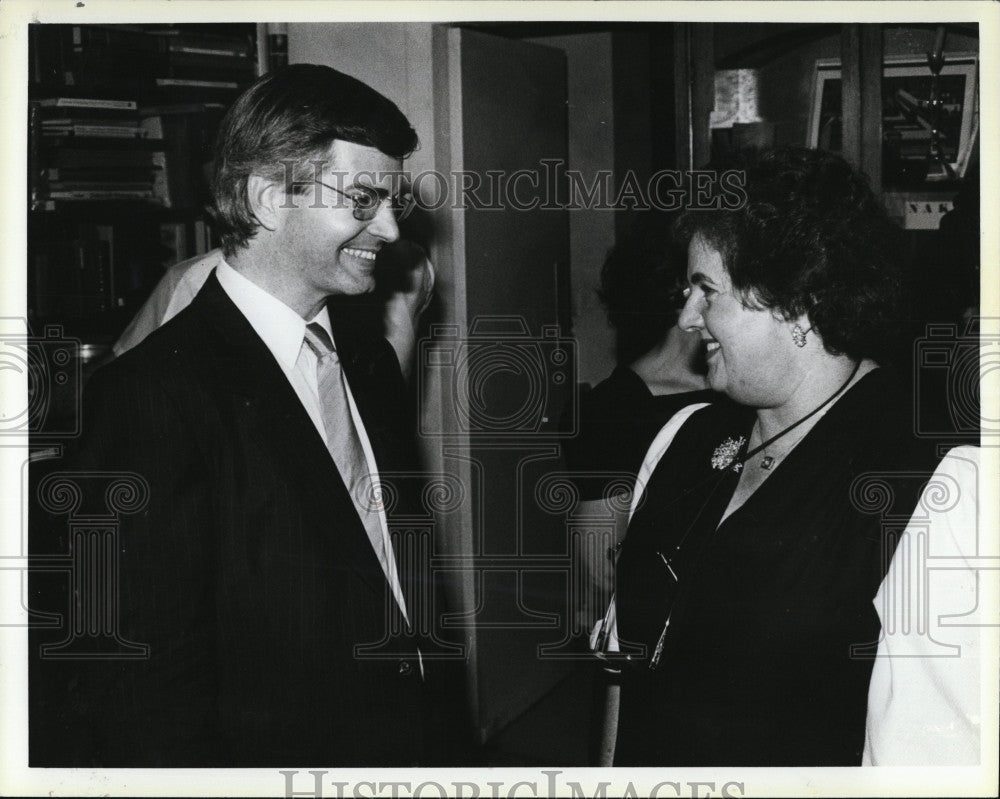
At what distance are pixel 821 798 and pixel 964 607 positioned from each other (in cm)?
43

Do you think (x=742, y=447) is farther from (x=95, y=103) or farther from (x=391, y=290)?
(x=95, y=103)

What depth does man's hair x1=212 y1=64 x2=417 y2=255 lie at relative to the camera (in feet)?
5.15

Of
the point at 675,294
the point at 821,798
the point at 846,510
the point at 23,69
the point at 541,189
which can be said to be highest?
the point at 23,69

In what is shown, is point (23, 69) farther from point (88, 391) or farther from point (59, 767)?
point (59, 767)

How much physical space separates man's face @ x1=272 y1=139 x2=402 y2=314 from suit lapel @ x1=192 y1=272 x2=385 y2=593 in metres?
0.12

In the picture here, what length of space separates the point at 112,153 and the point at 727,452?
123 cm

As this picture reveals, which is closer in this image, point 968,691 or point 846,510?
point 846,510

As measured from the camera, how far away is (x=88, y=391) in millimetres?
1616

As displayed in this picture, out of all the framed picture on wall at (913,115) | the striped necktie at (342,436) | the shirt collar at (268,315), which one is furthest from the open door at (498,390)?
the framed picture on wall at (913,115)

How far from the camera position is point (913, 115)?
1717mm

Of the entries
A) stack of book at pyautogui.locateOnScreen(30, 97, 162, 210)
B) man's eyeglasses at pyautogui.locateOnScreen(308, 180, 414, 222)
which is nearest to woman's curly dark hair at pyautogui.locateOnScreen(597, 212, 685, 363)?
man's eyeglasses at pyautogui.locateOnScreen(308, 180, 414, 222)

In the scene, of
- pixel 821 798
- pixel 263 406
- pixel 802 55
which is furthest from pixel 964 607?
pixel 263 406

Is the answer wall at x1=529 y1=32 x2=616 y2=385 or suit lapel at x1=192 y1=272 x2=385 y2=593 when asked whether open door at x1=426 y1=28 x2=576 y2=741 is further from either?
suit lapel at x1=192 y1=272 x2=385 y2=593

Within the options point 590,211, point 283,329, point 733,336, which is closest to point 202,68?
point 283,329
